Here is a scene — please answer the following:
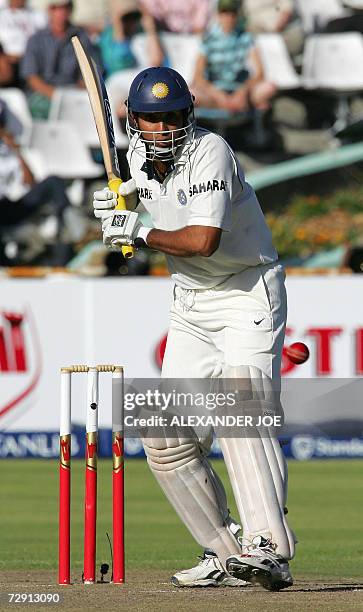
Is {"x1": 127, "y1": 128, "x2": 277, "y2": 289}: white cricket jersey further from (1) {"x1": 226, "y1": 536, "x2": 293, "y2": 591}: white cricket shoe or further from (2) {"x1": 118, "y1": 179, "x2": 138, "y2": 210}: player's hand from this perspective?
(1) {"x1": 226, "y1": 536, "x2": 293, "y2": 591}: white cricket shoe

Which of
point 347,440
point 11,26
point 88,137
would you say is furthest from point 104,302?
point 11,26

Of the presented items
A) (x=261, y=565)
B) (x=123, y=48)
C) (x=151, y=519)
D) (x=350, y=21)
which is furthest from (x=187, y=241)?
(x=350, y=21)

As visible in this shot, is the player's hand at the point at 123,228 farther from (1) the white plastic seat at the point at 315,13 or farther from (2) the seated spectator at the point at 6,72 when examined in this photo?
(1) the white plastic seat at the point at 315,13

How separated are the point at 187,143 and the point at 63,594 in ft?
5.56

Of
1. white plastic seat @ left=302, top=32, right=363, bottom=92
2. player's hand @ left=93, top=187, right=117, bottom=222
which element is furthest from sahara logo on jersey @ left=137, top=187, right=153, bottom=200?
white plastic seat @ left=302, top=32, right=363, bottom=92

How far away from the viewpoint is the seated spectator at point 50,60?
48.8ft

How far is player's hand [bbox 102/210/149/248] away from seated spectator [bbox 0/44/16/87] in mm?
10639

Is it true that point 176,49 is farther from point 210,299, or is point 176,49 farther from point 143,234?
point 143,234

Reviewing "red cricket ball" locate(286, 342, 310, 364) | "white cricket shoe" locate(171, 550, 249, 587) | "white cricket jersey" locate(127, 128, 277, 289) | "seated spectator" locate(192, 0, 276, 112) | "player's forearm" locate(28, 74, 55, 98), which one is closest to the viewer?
"white cricket jersey" locate(127, 128, 277, 289)

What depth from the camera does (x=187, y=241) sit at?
184 inches

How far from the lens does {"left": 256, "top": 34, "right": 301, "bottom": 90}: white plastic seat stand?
1549 cm

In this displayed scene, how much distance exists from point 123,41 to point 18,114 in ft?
4.95

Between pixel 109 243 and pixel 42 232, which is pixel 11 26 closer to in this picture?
pixel 42 232

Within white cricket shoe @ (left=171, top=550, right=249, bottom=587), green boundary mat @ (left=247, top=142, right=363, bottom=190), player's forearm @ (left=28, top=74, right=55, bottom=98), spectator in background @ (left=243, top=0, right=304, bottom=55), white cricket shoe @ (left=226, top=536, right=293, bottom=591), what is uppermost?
spectator in background @ (left=243, top=0, right=304, bottom=55)
